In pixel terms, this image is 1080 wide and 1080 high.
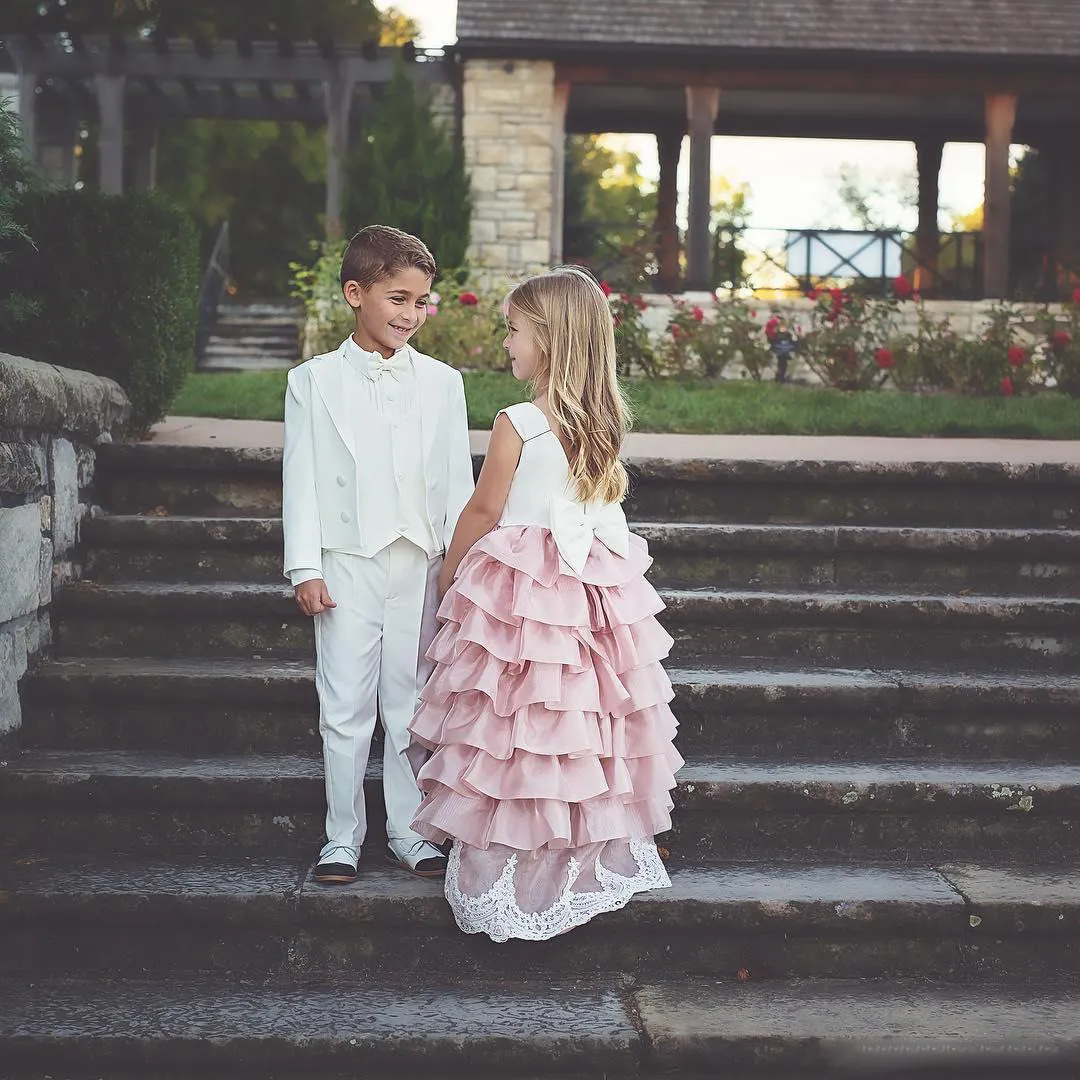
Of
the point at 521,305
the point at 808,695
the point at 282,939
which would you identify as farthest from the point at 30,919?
the point at 808,695

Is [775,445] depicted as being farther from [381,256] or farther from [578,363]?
[381,256]

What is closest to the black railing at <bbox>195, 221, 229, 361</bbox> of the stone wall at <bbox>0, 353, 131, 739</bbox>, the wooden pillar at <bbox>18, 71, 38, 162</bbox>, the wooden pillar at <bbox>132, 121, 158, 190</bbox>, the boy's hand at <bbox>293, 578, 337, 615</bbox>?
the wooden pillar at <bbox>132, 121, 158, 190</bbox>

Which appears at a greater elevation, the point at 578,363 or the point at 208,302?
the point at 208,302

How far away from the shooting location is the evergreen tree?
11234 millimetres

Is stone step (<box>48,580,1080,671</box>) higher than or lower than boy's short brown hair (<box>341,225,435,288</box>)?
lower

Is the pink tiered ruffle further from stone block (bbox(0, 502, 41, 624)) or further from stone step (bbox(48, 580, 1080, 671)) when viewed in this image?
stone block (bbox(0, 502, 41, 624))

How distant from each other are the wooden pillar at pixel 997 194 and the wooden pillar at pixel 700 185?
111 inches

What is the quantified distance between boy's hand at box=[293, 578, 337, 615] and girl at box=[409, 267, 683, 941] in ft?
0.89

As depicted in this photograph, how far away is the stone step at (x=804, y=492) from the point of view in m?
4.38

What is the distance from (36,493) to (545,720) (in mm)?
1708

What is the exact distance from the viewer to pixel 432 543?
3117 mm

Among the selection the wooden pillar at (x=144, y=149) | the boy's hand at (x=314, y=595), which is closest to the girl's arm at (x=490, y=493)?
the boy's hand at (x=314, y=595)

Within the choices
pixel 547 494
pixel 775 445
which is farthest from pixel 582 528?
pixel 775 445

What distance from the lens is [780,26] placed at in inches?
497
